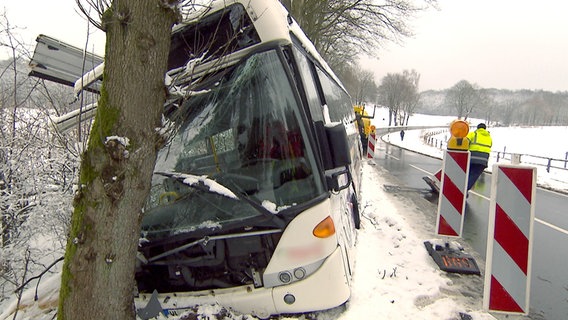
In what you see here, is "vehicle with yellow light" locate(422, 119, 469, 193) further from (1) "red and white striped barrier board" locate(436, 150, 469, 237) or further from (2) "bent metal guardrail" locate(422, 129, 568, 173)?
(2) "bent metal guardrail" locate(422, 129, 568, 173)

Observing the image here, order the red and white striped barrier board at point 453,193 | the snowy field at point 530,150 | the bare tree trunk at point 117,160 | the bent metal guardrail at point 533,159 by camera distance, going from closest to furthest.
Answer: the bare tree trunk at point 117,160 → the bent metal guardrail at point 533,159 → the red and white striped barrier board at point 453,193 → the snowy field at point 530,150

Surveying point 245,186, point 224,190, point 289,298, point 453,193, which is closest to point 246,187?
point 245,186

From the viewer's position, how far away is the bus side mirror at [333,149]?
7.38 ft

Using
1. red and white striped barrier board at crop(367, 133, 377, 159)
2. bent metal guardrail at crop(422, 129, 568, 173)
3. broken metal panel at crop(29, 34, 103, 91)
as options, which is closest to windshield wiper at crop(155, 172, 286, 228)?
broken metal panel at crop(29, 34, 103, 91)

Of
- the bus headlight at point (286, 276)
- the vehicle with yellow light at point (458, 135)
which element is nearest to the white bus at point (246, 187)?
the bus headlight at point (286, 276)

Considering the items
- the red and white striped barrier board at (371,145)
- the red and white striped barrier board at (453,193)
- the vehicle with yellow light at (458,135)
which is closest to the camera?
the red and white striped barrier board at (453,193)

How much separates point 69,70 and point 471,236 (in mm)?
6366

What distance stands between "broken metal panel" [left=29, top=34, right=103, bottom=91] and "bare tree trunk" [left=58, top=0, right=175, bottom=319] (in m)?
1.14

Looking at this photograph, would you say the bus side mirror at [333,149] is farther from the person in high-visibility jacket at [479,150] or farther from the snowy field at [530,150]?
the person in high-visibility jacket at [479,150]

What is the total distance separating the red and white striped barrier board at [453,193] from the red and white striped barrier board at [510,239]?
4.86 feet

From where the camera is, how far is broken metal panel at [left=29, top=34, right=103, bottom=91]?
259cm

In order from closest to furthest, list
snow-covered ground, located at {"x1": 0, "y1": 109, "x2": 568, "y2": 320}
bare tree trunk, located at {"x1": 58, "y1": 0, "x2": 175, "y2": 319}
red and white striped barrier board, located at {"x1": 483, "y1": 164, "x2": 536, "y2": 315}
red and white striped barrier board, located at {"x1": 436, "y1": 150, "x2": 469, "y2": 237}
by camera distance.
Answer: bare tree trunk, located at {"x1": 58, "y1": 0, "x2": 175, "y2": 319} < snow-covered ground, located at {"x1": 0, "y1": 109, "x2": 568, "y2": 320} < red and white striped barrier board, located at {"x1": 483, "y1": 164, "x2": 536, "y2": 315} < red and white striped barrier board, located at {"x1": 436, "y1": 150, "x2": 469, "y2": 237}

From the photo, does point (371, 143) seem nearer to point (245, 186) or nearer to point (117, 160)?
point (245, 186)

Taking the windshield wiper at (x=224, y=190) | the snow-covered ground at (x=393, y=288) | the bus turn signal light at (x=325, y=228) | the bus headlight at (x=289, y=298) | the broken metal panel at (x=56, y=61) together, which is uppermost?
the broken metal panel at (x=56, y=61)
